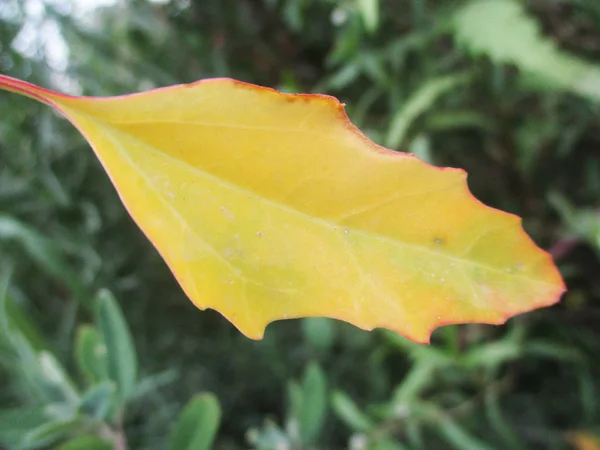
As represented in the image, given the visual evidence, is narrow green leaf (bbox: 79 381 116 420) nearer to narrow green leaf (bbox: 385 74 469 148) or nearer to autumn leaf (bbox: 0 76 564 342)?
autumn leaf (bbox: 0 76 564 342)

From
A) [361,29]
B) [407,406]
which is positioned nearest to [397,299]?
[407,406]

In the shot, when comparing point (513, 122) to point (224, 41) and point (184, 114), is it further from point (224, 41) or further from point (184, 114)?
point (184, 114)

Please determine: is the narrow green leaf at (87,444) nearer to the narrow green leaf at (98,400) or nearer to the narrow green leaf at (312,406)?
the narrow green leaf at (98,400)

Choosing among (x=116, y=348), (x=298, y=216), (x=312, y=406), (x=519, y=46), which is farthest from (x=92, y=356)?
(x=519, y=46)

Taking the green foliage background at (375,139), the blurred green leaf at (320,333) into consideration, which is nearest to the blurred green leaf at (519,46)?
the green foliage background at (375,139)

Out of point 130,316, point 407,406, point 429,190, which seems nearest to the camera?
point 429,190

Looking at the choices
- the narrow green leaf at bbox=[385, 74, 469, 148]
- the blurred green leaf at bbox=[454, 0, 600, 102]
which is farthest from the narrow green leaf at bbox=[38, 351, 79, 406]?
the blurred green leaf at bbox=[454, 0, 600, 102]

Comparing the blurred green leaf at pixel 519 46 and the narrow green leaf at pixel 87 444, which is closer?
the narrow green leaf at pixel 87 444
